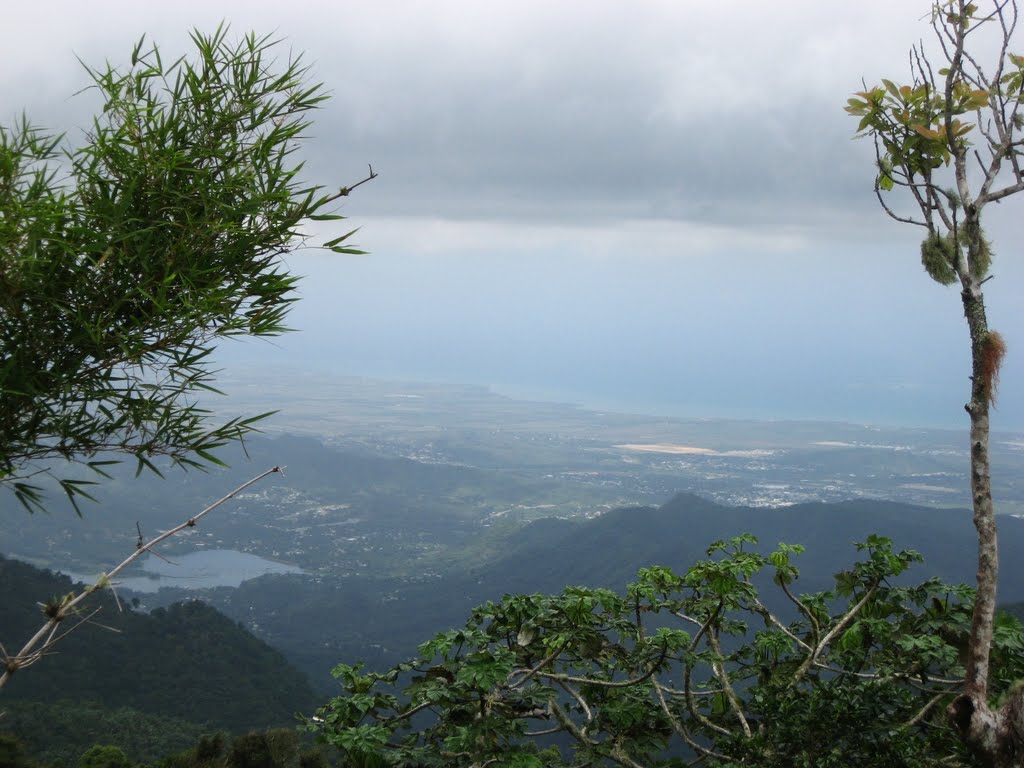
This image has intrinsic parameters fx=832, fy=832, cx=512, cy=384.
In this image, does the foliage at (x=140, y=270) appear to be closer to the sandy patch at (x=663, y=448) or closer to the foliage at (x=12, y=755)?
the foliage at (x=12, y=755)

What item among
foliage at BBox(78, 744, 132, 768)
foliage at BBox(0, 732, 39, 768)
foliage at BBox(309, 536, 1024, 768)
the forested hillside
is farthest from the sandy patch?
foliage at BBox(309, 536, 1024, 768)

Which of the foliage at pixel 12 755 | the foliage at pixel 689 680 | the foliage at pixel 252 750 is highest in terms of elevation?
the foliage at pixel 689 680

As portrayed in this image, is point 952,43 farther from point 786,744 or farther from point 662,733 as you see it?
point 662,733

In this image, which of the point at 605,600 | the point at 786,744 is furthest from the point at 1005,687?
the point at 605,600

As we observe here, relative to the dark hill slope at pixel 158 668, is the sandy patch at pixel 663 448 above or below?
above

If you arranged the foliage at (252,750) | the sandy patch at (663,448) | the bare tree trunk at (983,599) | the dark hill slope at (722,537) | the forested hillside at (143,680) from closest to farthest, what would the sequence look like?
1. the bare tree trunk at (983,599)
2. the foliage at (252,750)
3. the forested hillside at (143,680)
4. the dark hill slope at (722,537)
5. the sandy patch at (663,448)

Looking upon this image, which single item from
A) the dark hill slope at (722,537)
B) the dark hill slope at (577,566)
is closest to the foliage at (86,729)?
the dark hill slope at (577,566)

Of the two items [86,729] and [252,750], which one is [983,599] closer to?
[252,750]

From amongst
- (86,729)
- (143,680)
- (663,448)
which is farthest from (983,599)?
(663,448)
